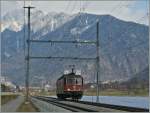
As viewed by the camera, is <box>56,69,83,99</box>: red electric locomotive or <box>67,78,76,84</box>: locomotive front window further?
<box>67,78,76,84</box>: locomotive front window

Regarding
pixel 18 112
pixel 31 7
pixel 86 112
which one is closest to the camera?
pixel 86 112

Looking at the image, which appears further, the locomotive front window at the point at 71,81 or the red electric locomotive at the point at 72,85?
the locomotive front window at the point at 71,81

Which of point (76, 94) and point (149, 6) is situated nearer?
point (149, 6)

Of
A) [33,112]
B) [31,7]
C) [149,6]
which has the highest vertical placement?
[31,7]

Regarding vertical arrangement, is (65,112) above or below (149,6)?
below

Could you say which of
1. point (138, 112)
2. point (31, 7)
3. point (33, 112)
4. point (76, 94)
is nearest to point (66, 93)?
point (76, 94)

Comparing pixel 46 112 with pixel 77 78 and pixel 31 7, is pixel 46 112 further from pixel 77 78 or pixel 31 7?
pixel 77 78

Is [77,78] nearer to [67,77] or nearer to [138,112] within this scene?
[67,77]

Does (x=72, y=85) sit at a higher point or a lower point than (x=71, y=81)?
lower

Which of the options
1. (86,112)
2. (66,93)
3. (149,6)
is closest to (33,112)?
(86,112)

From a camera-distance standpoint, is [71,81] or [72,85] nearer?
[72,85]

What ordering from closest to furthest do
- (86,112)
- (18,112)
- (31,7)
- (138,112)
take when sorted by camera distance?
1. (138,112)
2. (86,112)
3. (18,112)
4. (31,7)

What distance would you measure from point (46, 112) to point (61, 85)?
43.2 m

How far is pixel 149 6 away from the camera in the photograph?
151ft
